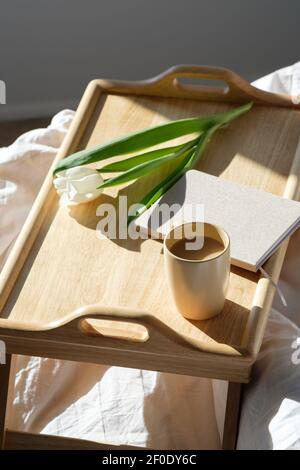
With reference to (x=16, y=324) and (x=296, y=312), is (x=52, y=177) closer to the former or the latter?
(x=16, y=324)

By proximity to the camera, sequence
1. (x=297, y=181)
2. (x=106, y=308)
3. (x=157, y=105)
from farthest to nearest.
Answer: (x=157, y=105) < (x=297, y=181) < (x=106, y=308)

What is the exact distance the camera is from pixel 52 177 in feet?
4.52

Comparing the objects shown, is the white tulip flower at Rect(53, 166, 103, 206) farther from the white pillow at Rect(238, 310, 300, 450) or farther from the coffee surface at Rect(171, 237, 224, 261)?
the white pillow at Rect(238, 310, 300, 450)

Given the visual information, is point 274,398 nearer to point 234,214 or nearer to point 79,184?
point 234,214

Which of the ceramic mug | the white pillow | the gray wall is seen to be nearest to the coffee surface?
the ceramic mug

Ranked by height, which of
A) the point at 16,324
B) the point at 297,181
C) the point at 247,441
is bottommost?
the point at 247,441

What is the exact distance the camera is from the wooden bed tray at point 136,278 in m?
1.13

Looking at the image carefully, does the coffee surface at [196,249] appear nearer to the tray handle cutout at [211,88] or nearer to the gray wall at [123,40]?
the tray handle cutout at [211,88]

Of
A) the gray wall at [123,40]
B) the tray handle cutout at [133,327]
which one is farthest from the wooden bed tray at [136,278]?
A: the gray wall at [123,40]

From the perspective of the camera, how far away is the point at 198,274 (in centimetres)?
110

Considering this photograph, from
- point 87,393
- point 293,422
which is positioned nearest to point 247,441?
point 293,422

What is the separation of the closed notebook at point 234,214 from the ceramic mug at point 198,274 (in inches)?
3.5

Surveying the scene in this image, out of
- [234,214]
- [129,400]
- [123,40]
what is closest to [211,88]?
[234,214]
